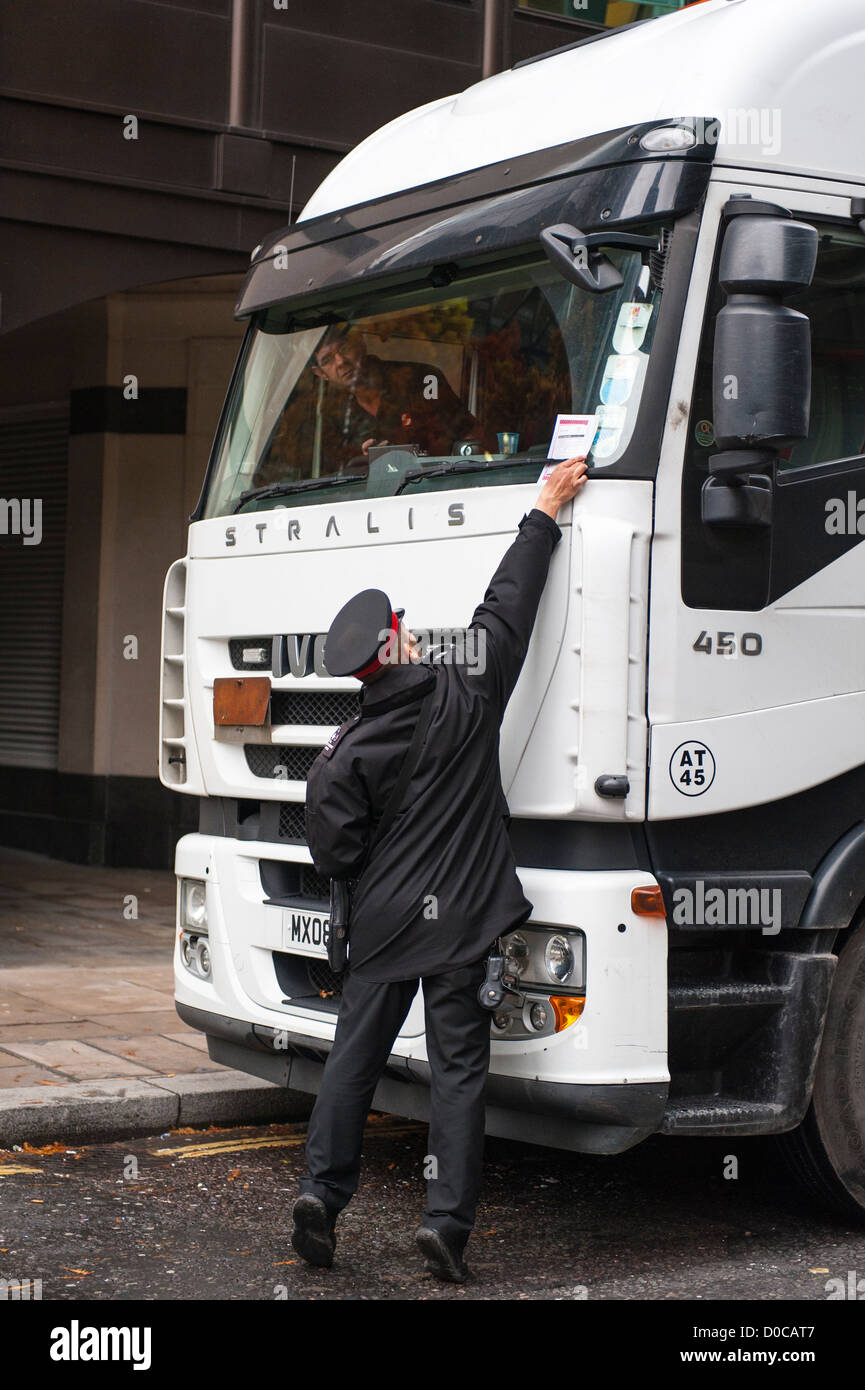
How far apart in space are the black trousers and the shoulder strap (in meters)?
0.45

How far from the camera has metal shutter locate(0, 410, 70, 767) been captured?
14461mm

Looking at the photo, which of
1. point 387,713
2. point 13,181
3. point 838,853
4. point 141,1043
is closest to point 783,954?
point 838,853

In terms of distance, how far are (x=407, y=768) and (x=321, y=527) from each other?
1058mm

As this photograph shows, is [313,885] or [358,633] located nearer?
[358,633]

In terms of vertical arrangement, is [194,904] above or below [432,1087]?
above

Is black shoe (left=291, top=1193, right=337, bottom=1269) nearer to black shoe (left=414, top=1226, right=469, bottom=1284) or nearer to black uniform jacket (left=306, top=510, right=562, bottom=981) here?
black shoe (left=414, top=1226, right=469, bottom=1284)

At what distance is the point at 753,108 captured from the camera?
5.21m

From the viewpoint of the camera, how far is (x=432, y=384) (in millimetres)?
5777

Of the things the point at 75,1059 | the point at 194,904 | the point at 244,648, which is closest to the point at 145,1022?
the point at 75,1059

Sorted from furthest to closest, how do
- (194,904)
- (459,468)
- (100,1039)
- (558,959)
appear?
(100,1039)
(194,904)
(459,468)
(558,959)

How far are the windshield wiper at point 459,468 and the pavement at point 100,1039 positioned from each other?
2.71m

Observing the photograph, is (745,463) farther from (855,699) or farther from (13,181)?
(13,181)

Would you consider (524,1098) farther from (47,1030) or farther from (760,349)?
(47,1030)

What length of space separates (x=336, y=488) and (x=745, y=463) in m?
1.51
